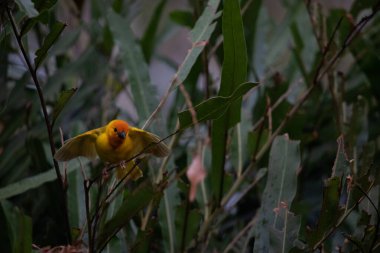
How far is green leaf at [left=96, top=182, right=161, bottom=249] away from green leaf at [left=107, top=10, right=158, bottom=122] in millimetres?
289

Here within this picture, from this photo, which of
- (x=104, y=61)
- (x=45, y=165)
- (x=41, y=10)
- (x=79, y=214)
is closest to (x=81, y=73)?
(x=104, y=61)

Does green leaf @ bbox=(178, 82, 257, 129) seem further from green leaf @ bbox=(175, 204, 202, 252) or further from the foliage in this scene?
green leaf @ bbox=(175, 204, 202, 252)

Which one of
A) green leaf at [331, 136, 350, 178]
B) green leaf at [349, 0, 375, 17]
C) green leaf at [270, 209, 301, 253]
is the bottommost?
green leaf at [270, 209, 301, 253]

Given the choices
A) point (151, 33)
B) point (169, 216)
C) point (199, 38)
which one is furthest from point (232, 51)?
point (151, 33)

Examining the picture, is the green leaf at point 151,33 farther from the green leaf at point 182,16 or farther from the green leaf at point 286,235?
the green leaf at point 286,235

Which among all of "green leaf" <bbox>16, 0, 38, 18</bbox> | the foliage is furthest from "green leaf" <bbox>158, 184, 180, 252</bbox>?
"green leaf" <bbox>16, 0, 38, 18</bbox>

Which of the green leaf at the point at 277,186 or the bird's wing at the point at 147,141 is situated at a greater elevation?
the bird's wing at the point at 147,141

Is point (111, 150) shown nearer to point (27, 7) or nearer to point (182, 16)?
point (27, 7)

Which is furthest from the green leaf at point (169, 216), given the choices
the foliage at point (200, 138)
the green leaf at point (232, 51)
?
the green leaf at point (232, 51)

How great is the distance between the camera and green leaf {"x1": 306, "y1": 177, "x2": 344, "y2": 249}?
73cm

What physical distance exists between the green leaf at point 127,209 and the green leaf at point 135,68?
0.29 metres

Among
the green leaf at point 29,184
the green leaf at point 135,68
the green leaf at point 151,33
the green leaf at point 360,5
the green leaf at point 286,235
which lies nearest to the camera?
the green leaf at point 286,235

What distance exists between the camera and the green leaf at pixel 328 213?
2.39 feet

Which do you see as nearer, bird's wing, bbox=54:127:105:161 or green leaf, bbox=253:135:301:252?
bird's wing, bbox=54:127:105:161
